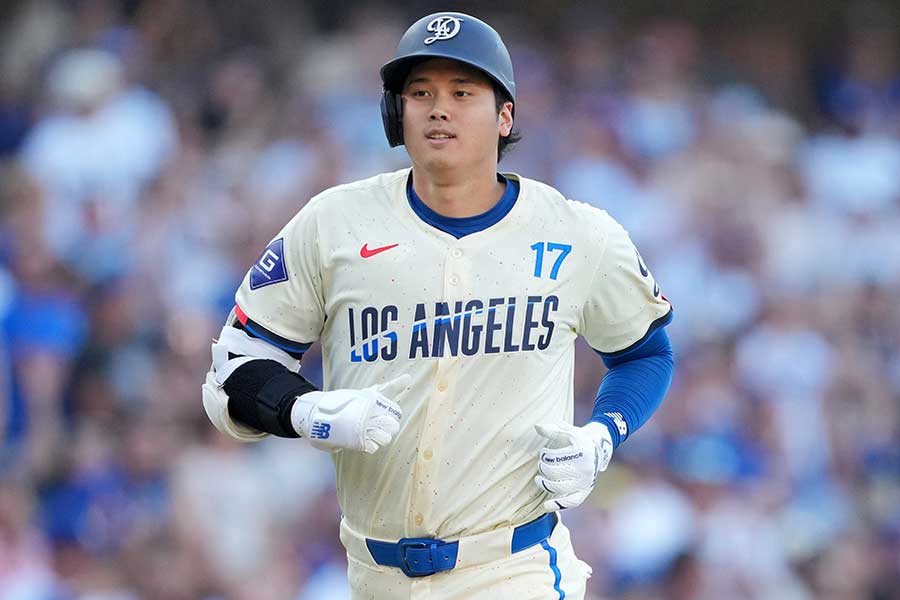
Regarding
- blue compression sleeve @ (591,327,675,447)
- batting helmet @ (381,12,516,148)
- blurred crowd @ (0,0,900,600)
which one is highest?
batting helmet @ (381,12,516,148)

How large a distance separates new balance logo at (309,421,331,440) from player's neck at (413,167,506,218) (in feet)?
2.32

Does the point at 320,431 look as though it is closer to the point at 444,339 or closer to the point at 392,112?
the point at 444,339

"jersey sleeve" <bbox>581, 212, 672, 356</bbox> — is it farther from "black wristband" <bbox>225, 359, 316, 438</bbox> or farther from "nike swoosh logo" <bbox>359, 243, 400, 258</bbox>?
"black wristband" <bbox>225, 359, 316, 438</bbox>

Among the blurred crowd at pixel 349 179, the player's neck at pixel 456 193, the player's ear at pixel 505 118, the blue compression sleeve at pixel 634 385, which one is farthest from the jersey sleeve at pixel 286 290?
the blurred crowd at pixel 349 179

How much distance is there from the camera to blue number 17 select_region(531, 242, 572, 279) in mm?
3951

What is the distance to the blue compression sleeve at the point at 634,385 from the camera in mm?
4094

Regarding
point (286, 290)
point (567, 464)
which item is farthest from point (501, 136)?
point (567, 464)

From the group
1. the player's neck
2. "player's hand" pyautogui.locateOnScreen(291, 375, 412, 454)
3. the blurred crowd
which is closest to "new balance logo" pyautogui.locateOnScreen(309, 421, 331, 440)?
"player's hand" pyautogui.locateOnScreen(291, 375, 412, 454)

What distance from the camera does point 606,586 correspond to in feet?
26.4

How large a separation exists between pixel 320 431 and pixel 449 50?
102 centimetres

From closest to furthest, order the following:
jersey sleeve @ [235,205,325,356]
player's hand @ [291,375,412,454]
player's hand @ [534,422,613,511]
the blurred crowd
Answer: player's hand @ [291,375,412,454] → player's hand @ [534,422,613,511] → jersey sleeve @ [235,205,325,356] → the blurred crowd

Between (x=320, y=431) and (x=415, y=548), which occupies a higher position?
(x=320, y=431)

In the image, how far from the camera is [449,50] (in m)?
3.82

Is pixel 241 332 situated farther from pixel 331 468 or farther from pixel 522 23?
pixel 522 23
